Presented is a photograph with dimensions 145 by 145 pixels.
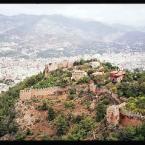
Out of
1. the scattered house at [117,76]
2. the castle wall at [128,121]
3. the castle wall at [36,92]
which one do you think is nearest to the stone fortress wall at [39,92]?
the castle wall at [36,92]

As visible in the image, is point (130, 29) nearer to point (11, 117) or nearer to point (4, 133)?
point (11, 117)

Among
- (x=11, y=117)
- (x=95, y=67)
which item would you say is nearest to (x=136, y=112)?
(x=11, y=117)

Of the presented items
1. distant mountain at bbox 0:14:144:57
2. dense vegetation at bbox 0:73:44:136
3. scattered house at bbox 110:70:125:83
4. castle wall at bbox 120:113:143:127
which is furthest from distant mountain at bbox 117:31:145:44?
dense vegetation at bbox 0:73:44:136

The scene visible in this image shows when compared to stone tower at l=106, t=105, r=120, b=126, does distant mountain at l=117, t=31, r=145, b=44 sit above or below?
above

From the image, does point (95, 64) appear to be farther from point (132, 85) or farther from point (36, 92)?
point (132, 85)

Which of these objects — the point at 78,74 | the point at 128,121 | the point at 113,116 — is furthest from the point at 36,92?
the point at 128,121

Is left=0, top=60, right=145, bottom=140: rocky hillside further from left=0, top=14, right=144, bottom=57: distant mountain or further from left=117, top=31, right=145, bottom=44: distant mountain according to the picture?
left=117, top=31, right=145, bottom=44: distant mountain

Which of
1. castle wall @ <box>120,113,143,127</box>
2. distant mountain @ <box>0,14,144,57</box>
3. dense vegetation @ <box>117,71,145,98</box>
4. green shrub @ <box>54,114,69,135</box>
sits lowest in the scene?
→ green shrub @ <box>54,114,69,135</box>

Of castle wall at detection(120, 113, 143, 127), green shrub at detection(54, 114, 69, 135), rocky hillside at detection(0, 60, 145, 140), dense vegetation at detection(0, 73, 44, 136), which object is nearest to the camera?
castle wall at detection(120, 113, 143, 127)

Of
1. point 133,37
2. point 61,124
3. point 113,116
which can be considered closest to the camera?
point 113,116
